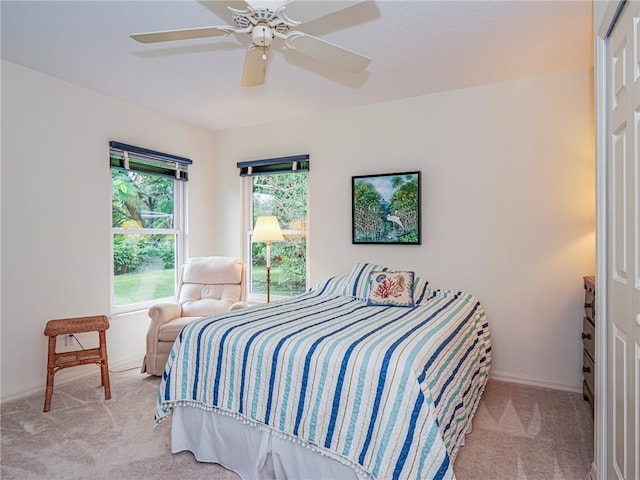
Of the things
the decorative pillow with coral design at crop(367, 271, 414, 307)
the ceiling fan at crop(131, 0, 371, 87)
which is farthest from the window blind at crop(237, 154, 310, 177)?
the ceiling fan at crop(131, 0, 371, 87)

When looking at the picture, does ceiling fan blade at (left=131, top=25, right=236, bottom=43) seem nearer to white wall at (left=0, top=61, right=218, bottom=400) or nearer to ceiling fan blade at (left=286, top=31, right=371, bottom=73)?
ceiling fan blade at (left=286, top=31, right=371, bottom=73)

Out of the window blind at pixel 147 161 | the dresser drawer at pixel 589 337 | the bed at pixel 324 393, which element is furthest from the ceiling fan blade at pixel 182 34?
the dresser drawer at pixel 589 337

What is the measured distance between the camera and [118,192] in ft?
12.6

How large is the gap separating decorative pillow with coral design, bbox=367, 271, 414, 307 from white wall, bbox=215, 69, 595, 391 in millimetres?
728

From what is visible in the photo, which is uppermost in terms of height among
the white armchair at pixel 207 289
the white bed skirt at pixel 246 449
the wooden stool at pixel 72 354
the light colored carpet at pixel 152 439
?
the white armchair at pixel 207 289

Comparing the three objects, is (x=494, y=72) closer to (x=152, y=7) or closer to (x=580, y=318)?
(x=580, y=318)

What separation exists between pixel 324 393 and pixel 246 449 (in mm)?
595

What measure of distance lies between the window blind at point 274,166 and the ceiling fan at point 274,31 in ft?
6.78

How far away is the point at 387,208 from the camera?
148 inches

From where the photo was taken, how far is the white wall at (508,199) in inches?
122

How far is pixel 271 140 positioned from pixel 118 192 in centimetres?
171

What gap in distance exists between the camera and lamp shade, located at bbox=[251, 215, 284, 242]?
13.1 feet

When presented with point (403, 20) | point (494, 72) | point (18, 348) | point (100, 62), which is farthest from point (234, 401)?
point (494, 72)

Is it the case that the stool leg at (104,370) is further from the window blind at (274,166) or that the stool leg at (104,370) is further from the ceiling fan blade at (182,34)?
the window blind at (274,166)
